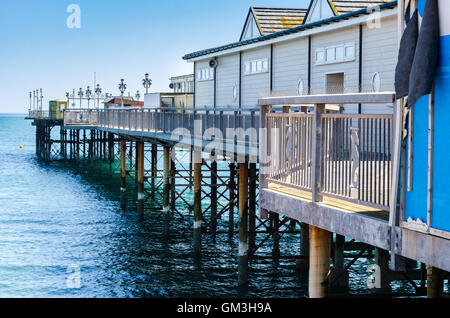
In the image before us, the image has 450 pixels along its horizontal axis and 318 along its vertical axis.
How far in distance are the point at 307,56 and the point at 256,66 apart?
11.7 ft

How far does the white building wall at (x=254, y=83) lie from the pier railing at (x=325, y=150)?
38.4 ft

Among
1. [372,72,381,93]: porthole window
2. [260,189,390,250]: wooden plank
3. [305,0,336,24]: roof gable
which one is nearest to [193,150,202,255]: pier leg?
[305,0,336,24]: roof gable

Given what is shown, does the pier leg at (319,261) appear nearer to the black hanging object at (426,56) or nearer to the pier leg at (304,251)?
the black hanging object at (426,56)

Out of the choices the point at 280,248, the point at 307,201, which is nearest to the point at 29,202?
the point at 280,248

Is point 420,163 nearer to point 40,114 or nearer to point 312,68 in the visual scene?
point 312,68

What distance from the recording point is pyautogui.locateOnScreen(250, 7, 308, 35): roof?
77.3ft

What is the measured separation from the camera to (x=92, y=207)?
32.8 metres

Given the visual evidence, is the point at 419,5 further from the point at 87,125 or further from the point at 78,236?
the point at 87,125

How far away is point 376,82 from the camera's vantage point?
47.3ft

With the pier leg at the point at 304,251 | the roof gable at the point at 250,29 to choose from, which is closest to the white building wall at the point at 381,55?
the pier leg at the point at 304,251

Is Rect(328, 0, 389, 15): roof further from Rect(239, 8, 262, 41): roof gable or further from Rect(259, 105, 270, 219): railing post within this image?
Rect(259, 105, 270, 219): railing post
